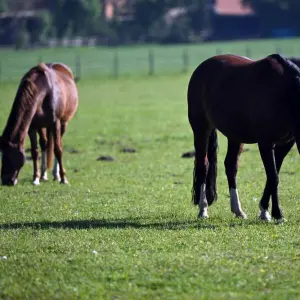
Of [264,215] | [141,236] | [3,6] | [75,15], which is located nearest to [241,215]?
[264,215]

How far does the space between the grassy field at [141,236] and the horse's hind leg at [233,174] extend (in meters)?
0.14

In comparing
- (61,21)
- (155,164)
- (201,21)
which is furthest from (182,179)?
(201,21)

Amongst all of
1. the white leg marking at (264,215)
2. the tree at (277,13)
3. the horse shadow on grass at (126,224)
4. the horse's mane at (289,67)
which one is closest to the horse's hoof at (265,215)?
the white leg marking at (264,215)

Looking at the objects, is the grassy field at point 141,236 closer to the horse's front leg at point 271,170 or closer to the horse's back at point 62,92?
the horse's front leg at point 271,170

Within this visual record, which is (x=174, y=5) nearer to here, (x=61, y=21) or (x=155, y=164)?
(x=61, y=21)

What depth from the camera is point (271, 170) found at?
10.1m

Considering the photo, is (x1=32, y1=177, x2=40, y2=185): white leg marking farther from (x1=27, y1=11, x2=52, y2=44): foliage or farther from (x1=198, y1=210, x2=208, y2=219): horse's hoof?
(x1=27, y1=11, x2=52, y2=44): foliage

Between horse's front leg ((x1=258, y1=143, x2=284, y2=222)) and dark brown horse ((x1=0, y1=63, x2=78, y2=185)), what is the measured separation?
17.6 feet

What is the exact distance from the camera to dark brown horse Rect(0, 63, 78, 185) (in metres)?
14.2

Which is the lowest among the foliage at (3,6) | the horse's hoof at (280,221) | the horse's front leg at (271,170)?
the foliage at (3,6)

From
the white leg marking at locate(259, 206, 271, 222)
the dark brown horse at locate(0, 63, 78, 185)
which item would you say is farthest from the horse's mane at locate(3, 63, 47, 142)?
the white leg marking at locate(259, 206, 271, 222)

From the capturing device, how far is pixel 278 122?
9.90 meters

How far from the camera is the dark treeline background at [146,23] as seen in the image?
80.9m

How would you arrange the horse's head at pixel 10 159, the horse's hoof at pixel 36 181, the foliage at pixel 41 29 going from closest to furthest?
the horse's head at pixel 10 159 → the horse's hoof at pixel 36 181 → the foliage at pixel 41 29
